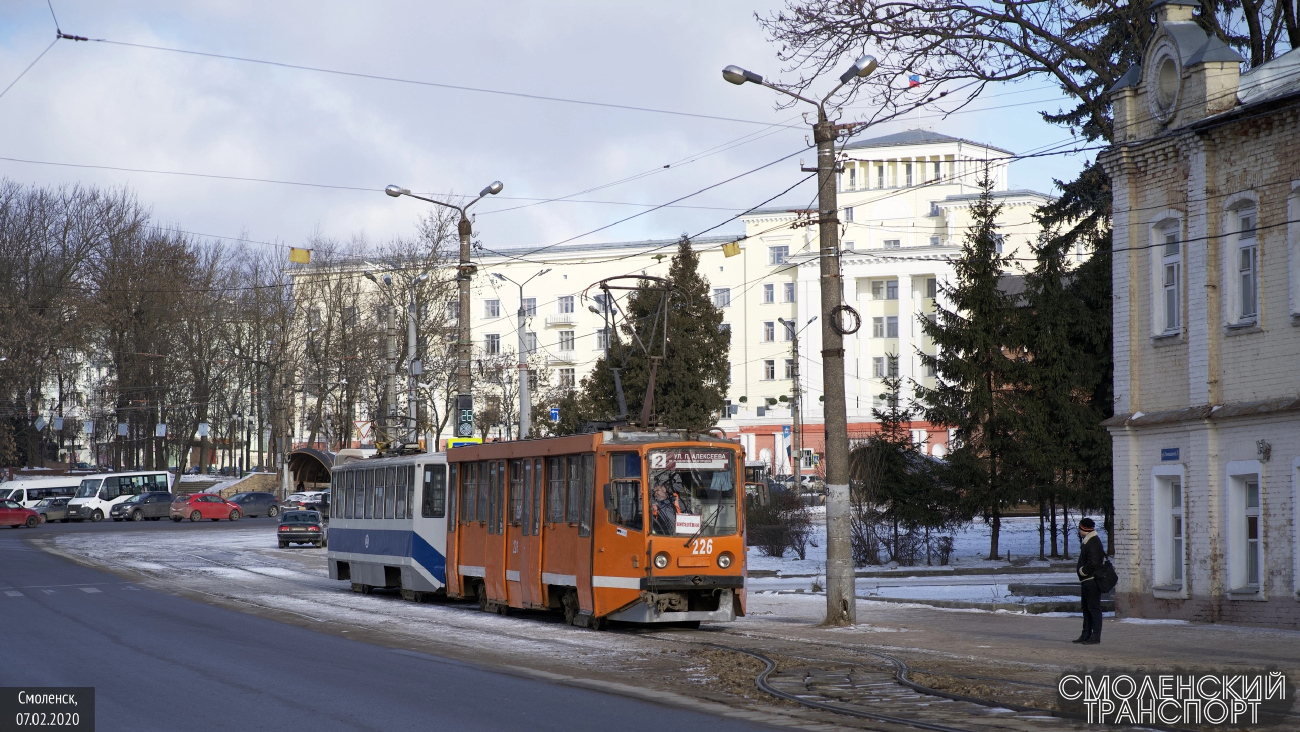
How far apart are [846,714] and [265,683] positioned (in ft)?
18.4

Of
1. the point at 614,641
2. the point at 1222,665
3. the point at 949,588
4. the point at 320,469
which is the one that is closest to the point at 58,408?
the point at 320,469

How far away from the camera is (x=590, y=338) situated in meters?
100

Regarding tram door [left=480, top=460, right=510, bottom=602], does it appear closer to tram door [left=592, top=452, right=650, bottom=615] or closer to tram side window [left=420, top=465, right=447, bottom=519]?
tram side window [left=420, top=465, right=447, bottom=519]

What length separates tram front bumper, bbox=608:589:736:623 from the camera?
19.4 meters

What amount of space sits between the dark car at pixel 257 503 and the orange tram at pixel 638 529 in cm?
5059

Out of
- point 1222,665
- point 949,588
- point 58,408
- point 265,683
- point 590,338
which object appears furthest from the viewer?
point 590,338

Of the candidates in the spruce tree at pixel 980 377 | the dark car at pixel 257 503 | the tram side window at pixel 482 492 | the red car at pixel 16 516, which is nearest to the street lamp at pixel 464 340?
the tram side window at pixel 482 492

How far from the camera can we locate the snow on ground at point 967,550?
36.1 metres

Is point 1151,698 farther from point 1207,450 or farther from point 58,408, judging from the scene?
point 58,408

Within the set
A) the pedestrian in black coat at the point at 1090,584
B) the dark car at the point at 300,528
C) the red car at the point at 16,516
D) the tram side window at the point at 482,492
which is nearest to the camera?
the pedestrian in black coat at the point at 1090,584

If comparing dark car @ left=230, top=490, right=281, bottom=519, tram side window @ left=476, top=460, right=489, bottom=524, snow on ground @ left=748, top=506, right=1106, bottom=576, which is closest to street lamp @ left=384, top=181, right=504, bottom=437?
tram side window @ left=476, top=460, right=489, bottom=524

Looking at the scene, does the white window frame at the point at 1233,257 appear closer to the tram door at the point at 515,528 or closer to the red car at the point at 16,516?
the tram door at the point at 515,528

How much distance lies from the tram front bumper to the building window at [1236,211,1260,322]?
889cm

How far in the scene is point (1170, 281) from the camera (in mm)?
22500
